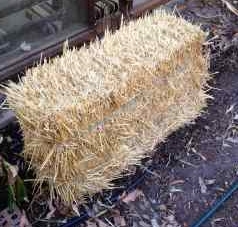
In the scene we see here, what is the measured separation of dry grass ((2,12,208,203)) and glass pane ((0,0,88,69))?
44cm

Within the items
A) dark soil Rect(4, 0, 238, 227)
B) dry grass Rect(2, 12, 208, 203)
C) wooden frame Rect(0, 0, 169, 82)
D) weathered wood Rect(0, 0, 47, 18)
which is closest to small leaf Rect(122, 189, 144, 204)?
dark soil Rect(4, 0, 238, 227)

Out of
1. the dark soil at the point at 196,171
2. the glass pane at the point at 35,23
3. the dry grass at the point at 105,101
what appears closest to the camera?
the dry grass at the point at 105,101

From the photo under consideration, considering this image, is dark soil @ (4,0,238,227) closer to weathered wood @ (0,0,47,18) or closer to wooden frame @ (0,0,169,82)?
wooden frame @ (0,0,169,82)

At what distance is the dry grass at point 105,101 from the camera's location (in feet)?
8.29

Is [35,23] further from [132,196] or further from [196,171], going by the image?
[196,171]

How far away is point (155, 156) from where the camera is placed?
3.28 meters

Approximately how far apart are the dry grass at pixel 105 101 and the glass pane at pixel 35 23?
44cm

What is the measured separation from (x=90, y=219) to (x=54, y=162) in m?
0.51

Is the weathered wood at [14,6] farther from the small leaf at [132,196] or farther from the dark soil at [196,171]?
the small leaf at [132,196]

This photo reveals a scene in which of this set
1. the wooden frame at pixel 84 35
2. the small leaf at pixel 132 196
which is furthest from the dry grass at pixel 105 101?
the wooden frame at pixel 84 35

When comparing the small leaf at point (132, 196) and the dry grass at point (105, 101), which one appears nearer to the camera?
the dry grass at point (105, 101)

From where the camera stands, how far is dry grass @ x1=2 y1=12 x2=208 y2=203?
253 centimetres

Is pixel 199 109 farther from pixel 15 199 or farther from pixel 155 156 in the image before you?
pixel 15 199

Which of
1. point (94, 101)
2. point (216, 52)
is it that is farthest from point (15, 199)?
point (216, 52)
